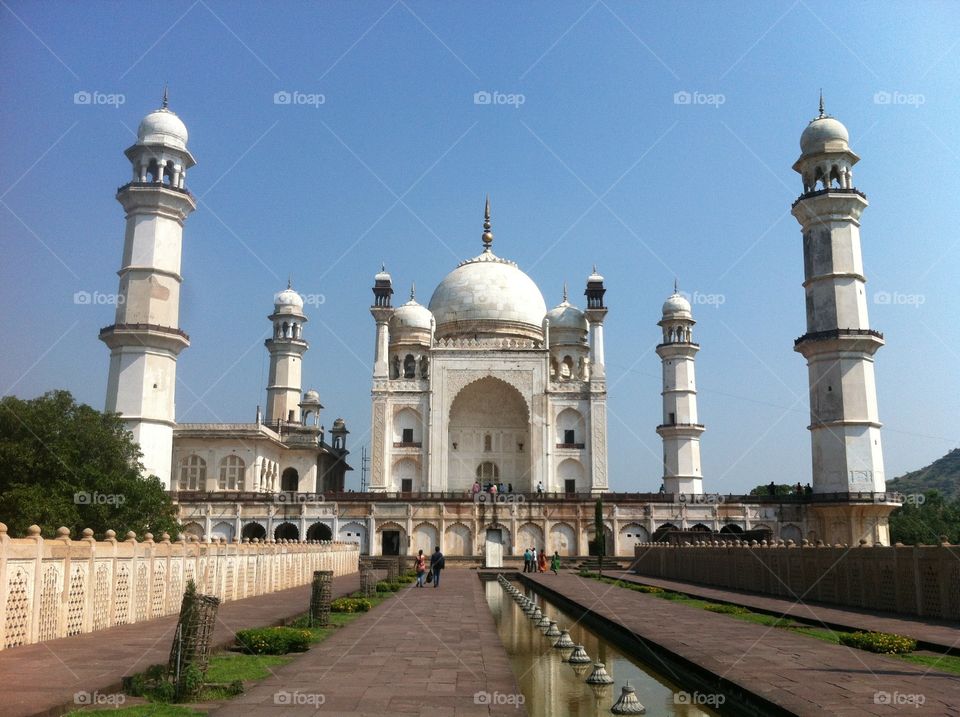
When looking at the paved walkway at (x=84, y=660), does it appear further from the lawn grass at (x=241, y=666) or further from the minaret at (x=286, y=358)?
the minaret at (x=286, y=358)

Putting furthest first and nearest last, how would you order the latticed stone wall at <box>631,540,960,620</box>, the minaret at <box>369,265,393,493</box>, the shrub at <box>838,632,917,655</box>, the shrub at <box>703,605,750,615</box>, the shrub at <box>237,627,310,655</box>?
the minaret at <box>369,265,393,493</box> < the shrub at <box>703,605,750,615</box> < the latticed stone wall at <box>631,540,960,620</box> < the shrub at <box>838,632,917,655</box> < the shrub at <box>237,627,310,655</box>

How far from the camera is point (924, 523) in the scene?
4631cm

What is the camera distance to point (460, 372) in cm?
4050

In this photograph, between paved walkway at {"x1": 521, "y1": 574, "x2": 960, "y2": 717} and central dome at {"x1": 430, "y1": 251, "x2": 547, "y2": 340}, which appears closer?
paved walkway at {"x1": 521, "y1": 574, "x2": 960, "y2": 717}

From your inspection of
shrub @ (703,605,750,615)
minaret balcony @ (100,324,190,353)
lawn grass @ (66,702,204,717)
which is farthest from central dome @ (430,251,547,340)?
lawn grass @ (66,702,204,717)

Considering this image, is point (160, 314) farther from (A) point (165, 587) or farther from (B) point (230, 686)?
(B) point (230, 686)

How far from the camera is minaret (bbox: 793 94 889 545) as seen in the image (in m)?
31.4

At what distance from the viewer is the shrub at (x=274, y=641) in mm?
8648

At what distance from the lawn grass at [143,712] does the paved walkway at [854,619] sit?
7.46 meters

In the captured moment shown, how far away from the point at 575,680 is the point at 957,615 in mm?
6255

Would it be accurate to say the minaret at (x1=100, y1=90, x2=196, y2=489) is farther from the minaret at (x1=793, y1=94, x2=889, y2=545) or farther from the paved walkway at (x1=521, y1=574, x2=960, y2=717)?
the minaret at (x1=793, y1=94, x2=889, y2=545)

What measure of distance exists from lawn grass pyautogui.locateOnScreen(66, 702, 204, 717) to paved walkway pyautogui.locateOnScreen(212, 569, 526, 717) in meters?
0.28

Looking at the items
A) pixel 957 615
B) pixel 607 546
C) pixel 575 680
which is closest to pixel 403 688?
pixel 575 680

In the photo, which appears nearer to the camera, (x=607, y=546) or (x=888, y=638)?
(x=888, y=638)
